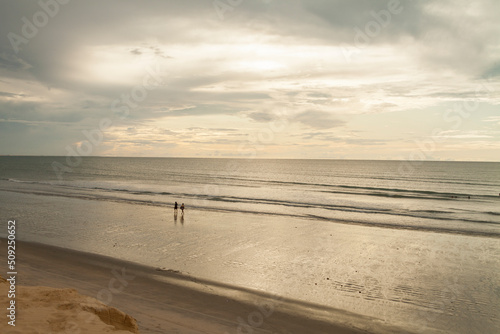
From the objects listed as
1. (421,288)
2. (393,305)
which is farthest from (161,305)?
(421,288)

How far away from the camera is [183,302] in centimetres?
1152

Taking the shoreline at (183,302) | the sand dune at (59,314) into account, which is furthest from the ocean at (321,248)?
the sand dune at (59,314)

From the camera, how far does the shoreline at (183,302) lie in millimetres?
10016

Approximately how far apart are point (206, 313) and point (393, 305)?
6.78 metres

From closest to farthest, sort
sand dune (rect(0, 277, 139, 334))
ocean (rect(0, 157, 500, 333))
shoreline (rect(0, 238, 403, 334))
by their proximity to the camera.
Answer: sand dune (rect(0, 277, 139, 334))
shoreline (rect(0, 238, 403, 334))
ocean (rect(0, 157, 500, 333))

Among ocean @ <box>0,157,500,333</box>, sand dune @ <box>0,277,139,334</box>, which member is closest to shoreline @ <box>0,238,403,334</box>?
ocean @ <box>0,157,500,333</box>

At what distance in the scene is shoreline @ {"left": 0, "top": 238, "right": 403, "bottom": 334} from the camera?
32.9 feet

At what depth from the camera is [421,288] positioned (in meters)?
13.8

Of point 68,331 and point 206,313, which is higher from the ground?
point 68,331

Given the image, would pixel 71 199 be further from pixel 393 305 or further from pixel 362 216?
pixel 393 305

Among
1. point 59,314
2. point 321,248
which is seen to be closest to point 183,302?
point 59,314

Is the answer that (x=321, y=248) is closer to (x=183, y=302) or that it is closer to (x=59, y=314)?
(x=183, y=302)

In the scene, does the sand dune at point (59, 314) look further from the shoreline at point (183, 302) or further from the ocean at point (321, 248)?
the ocean at point (321, 248)

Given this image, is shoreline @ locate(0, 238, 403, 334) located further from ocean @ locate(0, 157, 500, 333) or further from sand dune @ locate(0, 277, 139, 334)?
sand dune @ locate(0, 277, 139, 334)
